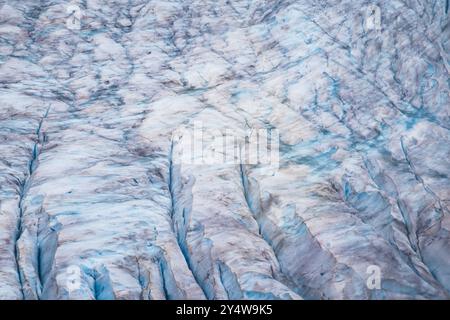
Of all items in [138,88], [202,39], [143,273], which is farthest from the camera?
[202,39]

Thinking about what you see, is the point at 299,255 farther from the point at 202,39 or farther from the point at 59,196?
the point at 202,39

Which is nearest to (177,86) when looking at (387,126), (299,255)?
(387,126)

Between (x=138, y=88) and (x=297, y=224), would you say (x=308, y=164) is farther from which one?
(x=138, y=88)

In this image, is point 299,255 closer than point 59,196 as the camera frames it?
Yes
